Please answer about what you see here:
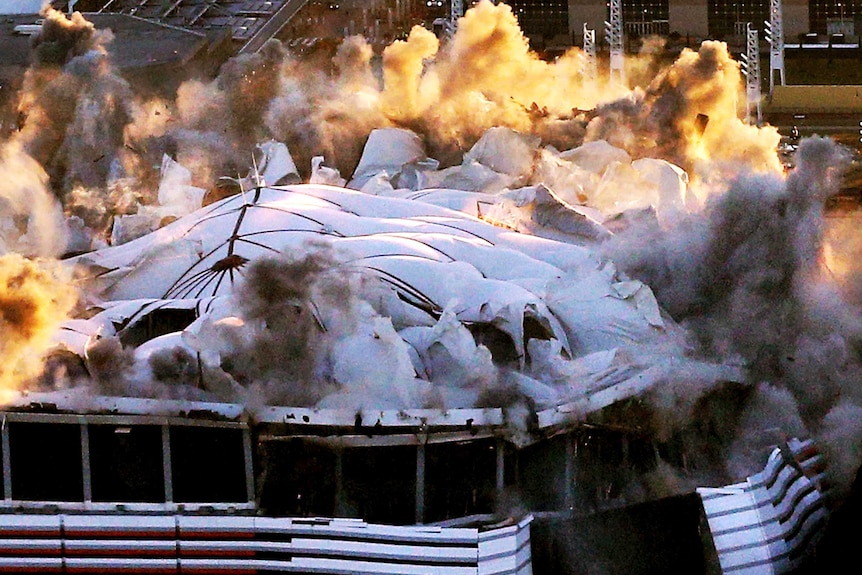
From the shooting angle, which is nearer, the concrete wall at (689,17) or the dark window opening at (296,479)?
the dark window opening at (296,479)

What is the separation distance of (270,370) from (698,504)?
2.58m

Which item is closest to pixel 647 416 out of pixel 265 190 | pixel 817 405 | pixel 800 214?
pixel 817 405

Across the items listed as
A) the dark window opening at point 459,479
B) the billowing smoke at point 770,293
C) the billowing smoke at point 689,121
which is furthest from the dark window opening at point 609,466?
the billowing smoke at point 689,121

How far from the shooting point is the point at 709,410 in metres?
11.1

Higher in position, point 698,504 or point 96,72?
point 96,72

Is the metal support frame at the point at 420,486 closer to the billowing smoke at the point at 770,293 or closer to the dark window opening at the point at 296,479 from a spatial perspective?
the dark window opening at the point at 296,479

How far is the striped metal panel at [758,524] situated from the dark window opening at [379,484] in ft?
5.52

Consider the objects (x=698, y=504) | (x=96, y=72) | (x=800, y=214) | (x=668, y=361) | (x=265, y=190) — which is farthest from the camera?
(x=96, y=72)

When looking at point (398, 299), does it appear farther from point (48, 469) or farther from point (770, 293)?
point (48, 469)

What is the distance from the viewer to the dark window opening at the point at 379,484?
10.1 metres

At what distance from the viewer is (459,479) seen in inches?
403

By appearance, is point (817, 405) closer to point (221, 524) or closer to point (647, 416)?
point (647, 416)

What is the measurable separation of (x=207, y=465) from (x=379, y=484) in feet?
3.23

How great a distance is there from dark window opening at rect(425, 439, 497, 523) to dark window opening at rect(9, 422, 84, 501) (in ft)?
6.43
